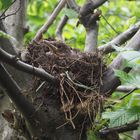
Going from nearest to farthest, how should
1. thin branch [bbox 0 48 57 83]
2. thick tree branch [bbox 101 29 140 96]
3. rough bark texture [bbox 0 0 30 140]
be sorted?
thin branch [bbox 0 48 57 83], rough bark texture [bbox 0 0 30 140], thick tree branch [bbox 101 29 140 96]

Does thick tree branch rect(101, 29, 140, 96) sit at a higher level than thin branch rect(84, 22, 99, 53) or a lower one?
lower

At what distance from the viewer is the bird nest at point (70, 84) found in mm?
2234

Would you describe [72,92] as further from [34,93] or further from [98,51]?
[98,51]

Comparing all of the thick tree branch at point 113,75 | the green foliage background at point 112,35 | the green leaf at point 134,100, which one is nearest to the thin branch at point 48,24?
the green foliage background at point 112,35

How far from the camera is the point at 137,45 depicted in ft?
7.84

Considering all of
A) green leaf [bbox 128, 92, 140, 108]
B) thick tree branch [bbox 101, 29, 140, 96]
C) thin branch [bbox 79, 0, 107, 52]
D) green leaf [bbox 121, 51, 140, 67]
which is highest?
thin branch [bbox 79, 0, 107, 52]

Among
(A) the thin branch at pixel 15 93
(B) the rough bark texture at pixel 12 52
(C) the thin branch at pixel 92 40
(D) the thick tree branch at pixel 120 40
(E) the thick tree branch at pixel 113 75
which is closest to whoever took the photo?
(A) the thin branch at pixel 15 93

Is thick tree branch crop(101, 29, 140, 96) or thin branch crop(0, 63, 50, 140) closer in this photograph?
thin branch crop(0, 63, 50, 140)

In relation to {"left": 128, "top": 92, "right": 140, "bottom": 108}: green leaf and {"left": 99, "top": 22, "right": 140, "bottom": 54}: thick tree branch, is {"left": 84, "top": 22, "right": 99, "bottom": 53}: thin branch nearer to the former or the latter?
{"left": 99, "top": 22, "right": 140, "bottom": 54}: thick tree branch

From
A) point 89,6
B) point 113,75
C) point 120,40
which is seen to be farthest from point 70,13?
point 113,75

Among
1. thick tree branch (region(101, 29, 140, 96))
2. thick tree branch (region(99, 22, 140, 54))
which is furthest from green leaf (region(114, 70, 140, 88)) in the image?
thick tree branch (region(99, 22, 140, 54))

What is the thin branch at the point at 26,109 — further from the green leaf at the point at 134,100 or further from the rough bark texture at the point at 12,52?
the green leaf at the point at 134,100

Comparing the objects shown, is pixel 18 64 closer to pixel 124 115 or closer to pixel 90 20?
pixel 124 115

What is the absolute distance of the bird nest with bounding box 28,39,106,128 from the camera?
2234 millimetres
